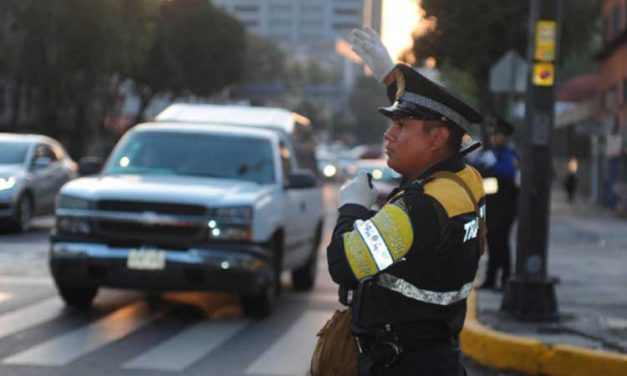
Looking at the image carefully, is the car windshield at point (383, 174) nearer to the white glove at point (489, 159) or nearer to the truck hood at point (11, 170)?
the truck hood at point (11, 170)

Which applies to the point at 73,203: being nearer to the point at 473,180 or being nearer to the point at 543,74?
the point at 543,74

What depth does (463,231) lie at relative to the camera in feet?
10.9

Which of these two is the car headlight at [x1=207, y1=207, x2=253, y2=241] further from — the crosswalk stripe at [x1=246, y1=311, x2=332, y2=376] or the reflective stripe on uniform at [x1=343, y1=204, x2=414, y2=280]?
the reflective stripe on uniform at [x1=343, y1=204, x2=414, y2=280]

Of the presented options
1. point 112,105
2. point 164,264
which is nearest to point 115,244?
point 164,264

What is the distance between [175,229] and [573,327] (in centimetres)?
346

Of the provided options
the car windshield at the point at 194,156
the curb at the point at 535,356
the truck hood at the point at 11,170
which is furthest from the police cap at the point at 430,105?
the truck hood at the point at 11,170

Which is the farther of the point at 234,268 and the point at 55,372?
the point at 234,268

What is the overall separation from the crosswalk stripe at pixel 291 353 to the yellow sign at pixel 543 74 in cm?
288

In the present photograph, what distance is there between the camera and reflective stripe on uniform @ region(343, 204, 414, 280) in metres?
3.20

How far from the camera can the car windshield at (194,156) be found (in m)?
10.7

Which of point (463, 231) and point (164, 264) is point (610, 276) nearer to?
point (164, 264)

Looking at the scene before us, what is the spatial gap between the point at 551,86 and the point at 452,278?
6.33 meters

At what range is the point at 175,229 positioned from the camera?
31.4 feet

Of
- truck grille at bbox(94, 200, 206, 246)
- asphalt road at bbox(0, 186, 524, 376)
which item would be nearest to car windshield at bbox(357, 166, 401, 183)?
asphalt road at bbox(0, 186, 524, 376)
